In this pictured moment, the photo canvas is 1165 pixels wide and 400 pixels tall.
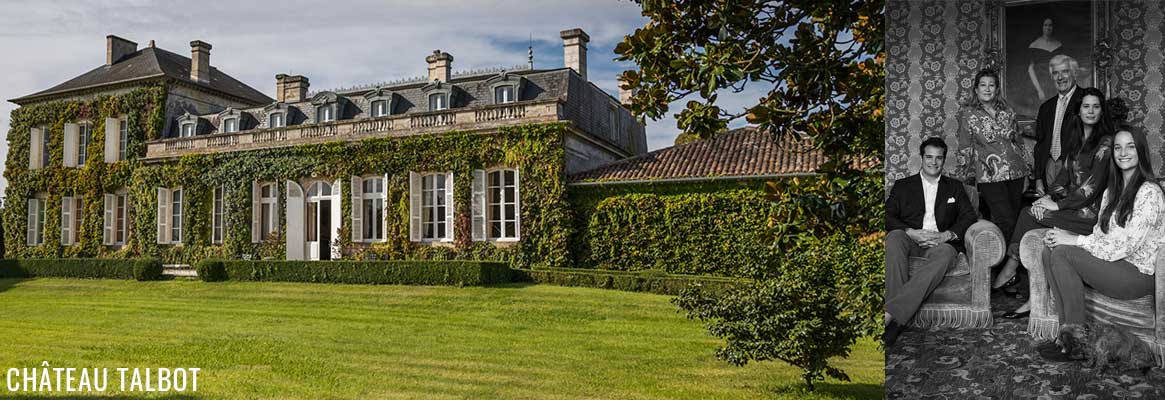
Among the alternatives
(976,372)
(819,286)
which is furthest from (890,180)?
(819,286)

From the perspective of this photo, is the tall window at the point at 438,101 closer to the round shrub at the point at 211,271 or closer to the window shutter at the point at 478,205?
the window shutter at the point at 478,205

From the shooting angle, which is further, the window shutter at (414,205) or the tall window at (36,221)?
the tall window at (36,221)

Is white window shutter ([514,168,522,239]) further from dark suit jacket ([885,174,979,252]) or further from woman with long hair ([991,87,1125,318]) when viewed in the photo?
woman with long hair ([991,87,1125,318])

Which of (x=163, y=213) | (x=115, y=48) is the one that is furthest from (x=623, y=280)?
(x=115, y=48)

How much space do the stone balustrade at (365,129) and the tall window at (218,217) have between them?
1.18 metres

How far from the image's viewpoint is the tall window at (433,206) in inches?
747

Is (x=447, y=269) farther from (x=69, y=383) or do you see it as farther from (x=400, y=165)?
(x=69, y=383)

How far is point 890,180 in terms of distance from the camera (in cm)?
445

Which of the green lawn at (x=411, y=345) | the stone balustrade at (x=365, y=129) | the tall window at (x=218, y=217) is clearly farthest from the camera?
the tall window at (x=218, y=217)

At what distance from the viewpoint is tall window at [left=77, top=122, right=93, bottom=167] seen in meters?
24.7

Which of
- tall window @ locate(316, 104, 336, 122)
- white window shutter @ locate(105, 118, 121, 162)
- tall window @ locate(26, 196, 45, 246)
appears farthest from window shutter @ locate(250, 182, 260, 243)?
tall window @ locate(26, 196, 45, 246)

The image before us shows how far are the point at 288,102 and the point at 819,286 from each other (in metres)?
19.8

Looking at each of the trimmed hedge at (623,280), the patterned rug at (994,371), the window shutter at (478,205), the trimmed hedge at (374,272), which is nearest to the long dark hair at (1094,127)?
the patterned rug at (994,371)

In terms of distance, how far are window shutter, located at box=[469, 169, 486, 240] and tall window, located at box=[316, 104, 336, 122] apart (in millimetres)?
5027
